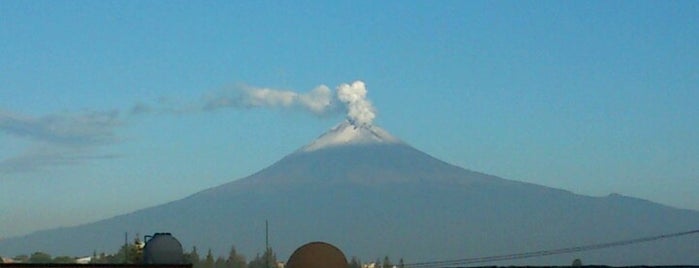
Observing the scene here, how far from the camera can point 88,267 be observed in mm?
56875

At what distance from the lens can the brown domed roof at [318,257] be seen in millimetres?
55281

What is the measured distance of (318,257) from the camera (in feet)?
182

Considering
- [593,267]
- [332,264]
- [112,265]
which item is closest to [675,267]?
[593,267]

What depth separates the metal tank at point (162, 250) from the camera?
67625mm

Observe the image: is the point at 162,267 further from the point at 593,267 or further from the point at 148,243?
the point at 593,267

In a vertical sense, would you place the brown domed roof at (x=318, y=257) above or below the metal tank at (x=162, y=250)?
below

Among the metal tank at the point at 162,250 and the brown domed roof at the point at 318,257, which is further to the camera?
the metal tank at the point at 162,250

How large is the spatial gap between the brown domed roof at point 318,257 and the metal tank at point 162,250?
44.5 feet

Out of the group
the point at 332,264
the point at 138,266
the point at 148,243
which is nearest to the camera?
the point at 332,264

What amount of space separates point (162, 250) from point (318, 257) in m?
15.0

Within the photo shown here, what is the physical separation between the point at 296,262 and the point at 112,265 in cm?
881

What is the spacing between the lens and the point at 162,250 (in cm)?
6781

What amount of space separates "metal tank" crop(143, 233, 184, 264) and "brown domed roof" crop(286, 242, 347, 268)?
13570 mm

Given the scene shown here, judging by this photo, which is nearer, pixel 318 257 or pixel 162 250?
pixel 318 257
